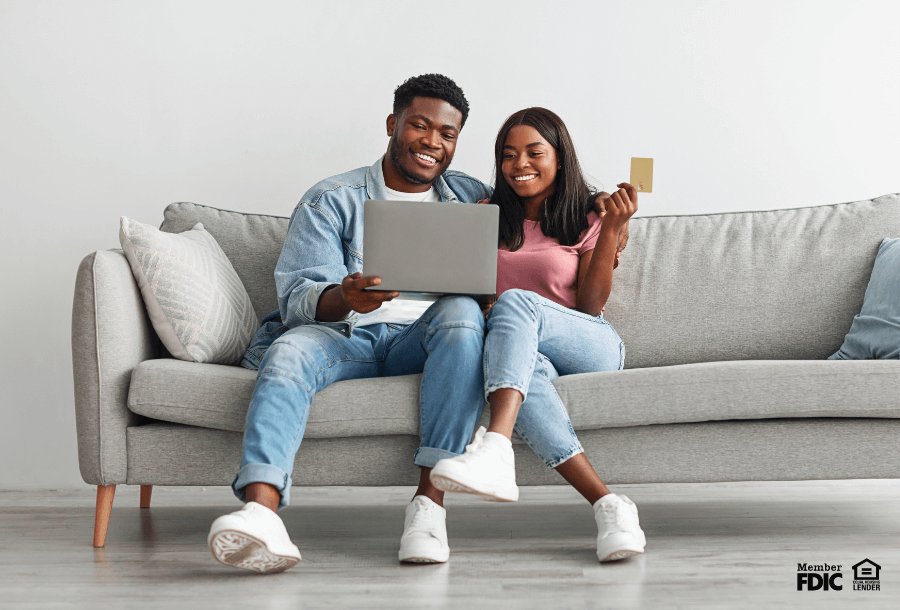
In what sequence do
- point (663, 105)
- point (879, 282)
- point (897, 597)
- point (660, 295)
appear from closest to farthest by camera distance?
point (897, 597) < point (879, 282) < point (660, 295) < point (663, 105)

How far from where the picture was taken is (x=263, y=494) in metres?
1.22

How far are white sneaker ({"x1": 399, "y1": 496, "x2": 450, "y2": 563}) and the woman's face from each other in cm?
83

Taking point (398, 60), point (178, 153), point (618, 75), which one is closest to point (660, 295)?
point (618, 75)

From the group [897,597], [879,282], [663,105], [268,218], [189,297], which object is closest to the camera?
[897,597]

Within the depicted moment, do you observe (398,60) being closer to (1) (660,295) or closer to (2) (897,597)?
(1) (660,295)

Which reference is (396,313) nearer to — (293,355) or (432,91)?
(293,355)

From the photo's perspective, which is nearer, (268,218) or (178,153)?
(268,218)

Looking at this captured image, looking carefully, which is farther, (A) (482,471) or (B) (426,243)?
(B) (426,243)

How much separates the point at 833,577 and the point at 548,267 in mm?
829

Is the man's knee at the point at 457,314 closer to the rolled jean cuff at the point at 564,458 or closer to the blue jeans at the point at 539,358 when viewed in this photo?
the blue jeans at the point at 539,358

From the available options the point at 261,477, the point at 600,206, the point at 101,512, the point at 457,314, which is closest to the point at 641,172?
the point at 600,206

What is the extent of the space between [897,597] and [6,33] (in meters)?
2.73

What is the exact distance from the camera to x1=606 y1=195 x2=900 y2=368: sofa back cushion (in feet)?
5.98

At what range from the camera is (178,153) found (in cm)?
234
